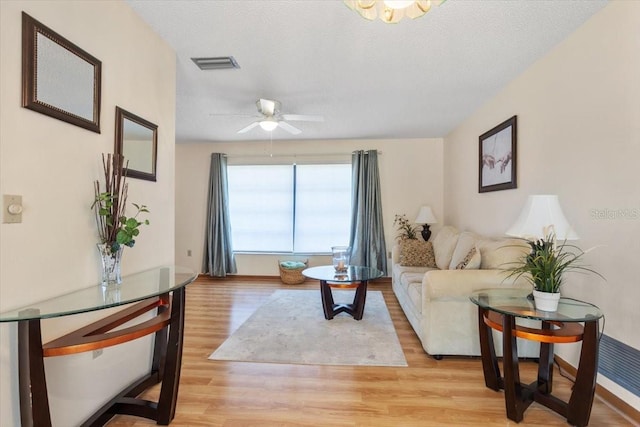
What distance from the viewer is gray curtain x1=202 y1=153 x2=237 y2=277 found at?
5434 millimetres

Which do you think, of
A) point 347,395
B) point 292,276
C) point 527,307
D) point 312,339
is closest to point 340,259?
point 312,339

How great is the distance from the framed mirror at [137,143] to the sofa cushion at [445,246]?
3.23 m

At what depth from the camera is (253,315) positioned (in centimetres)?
358

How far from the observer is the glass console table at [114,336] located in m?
1.25

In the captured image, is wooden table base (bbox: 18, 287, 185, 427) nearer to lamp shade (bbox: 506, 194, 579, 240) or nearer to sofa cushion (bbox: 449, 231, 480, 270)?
lamp shade (bbox: 506, 194, 579, 240)

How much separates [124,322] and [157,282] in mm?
386

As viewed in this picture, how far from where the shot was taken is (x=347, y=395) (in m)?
2.03

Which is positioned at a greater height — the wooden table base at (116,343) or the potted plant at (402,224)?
the potted plant at (402,224)

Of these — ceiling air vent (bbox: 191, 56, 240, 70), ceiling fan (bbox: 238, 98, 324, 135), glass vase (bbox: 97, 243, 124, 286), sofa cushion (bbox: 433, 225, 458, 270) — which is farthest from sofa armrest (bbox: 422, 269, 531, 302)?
ceiling air vent (bbox: 191, 56, 240, 70)

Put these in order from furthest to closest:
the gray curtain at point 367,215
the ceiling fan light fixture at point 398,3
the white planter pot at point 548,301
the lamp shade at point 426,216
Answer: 1. the gray curtain at point 367,215
2. the lamp shade at point 426,216
3. the white planter pot at point 548,301
4. the ceiling fan light fixture at point 398,3

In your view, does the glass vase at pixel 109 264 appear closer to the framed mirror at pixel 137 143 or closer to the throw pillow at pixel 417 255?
the framed mirror at pixel 137 143

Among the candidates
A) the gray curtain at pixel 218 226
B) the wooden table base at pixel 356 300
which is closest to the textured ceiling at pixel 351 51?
the gray curtain at pixel 218 226

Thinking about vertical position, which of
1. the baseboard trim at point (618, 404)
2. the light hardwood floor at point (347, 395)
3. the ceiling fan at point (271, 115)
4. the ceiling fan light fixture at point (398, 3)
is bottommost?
the light hardwood floor at point (347, 395)

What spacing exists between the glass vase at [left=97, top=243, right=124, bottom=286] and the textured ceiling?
4.98 ft
